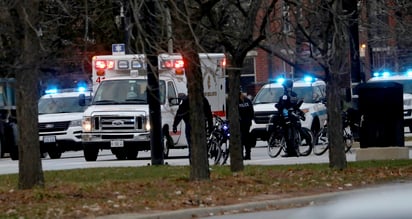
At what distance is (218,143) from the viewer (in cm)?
2425

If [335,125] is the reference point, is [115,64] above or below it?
above

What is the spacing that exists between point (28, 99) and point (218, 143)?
367 inches

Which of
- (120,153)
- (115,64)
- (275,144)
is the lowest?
(120,153)

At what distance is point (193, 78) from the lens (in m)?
16.9

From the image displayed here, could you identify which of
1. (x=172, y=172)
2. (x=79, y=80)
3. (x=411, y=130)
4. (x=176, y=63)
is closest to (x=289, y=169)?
(x=172, y=172)

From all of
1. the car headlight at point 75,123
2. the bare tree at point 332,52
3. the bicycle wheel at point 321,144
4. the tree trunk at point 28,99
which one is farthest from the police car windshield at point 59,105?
the tree trunk at point 28,99

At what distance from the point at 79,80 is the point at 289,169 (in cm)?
2831

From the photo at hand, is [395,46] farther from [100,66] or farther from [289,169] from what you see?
[289,169]

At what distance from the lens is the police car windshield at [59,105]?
107 feet

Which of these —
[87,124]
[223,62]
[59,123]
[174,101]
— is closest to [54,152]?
[59,123]

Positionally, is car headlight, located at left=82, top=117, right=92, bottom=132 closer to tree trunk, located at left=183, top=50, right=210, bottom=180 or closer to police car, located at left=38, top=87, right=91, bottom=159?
police car, located at left=38, top=87, right=91, bottom=159

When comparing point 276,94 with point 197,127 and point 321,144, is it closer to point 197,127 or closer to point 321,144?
point 321,144

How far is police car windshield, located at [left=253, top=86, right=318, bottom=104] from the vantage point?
3328 cm

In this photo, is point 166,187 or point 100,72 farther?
point 100,72
